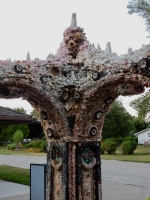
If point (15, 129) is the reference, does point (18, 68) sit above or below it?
above

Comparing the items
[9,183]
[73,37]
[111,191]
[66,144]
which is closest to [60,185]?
[66,144]

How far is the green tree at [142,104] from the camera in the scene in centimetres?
1939

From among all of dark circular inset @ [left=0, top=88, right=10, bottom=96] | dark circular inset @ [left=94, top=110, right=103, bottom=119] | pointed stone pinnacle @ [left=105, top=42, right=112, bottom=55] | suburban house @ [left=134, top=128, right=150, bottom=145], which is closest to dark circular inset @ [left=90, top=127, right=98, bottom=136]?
dark circular inset @ [left=94, top=110, right=103, bottom=119]

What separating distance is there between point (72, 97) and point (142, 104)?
50.0 ft

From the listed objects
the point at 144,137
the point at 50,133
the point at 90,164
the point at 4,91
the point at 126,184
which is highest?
the point at 4,91

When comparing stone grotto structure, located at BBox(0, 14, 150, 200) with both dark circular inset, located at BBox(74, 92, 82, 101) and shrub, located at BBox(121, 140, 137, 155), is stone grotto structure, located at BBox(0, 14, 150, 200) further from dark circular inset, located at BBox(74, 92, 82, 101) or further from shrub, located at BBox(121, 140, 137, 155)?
shrub, located at BBox(121, 140, 137, 155)

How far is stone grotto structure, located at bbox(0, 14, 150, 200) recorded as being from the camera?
4508 mm

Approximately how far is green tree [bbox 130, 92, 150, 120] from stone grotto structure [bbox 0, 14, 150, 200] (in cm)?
1477

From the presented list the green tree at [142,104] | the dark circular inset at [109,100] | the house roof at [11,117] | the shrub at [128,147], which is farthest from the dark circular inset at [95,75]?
the shrub at [128,147]

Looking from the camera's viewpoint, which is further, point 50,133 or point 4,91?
point 50,133

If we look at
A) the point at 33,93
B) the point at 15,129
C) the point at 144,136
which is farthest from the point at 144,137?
the point at 33,93

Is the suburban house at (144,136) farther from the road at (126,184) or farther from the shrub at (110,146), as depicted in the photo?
the road at (126,184)

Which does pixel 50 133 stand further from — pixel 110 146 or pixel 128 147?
pixel 110 146

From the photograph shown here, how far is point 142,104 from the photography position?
19547 mm
